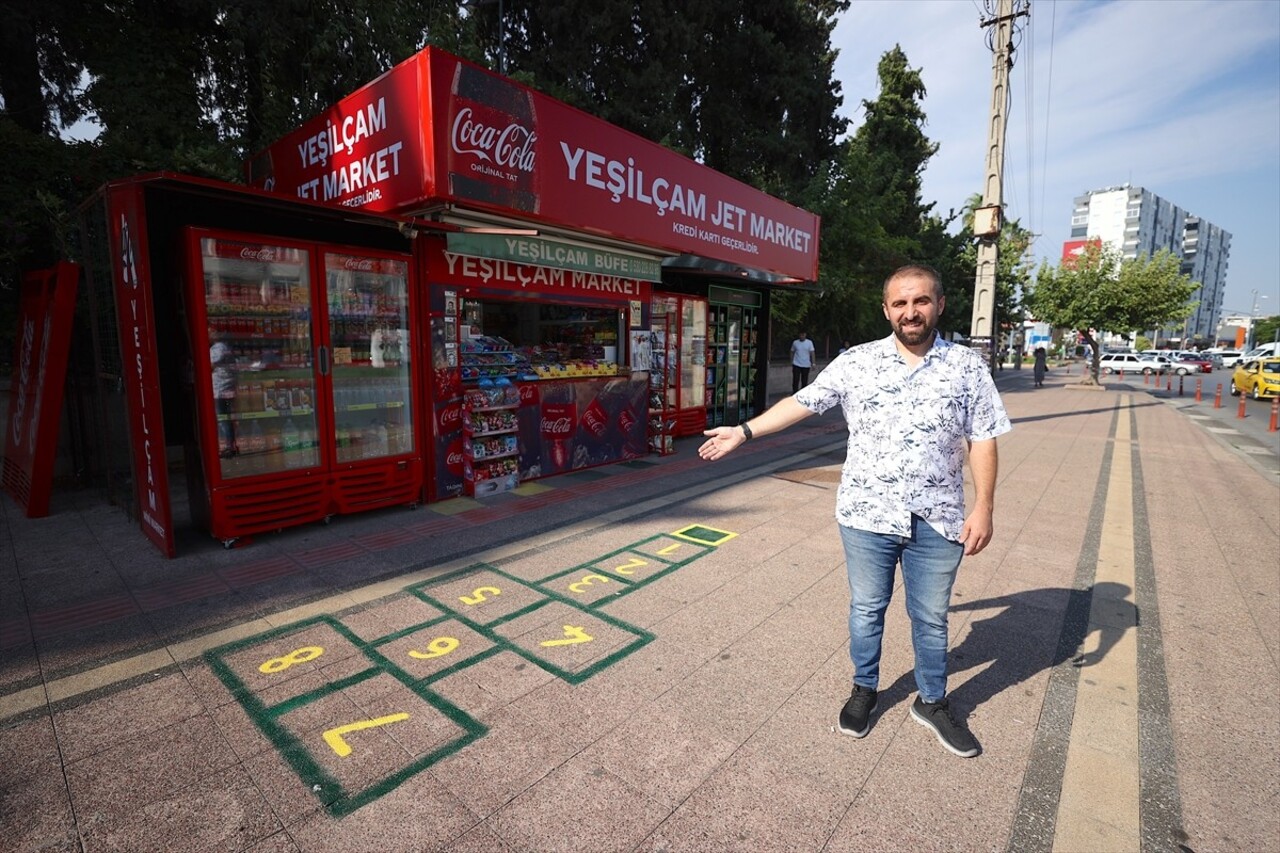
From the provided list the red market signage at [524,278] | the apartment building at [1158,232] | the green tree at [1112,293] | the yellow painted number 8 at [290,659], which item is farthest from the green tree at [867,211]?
→ the apartment building at [1158,232]

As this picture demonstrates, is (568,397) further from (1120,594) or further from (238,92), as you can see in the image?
(238,92)

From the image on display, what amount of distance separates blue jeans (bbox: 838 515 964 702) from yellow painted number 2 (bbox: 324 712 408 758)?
212 cm

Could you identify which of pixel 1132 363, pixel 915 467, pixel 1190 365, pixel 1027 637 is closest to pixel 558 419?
pixel 1027 637

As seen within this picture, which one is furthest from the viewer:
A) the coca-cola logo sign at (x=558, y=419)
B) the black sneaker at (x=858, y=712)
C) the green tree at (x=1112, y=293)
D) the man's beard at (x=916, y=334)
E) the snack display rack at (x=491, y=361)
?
the green tree at (x=1112, y=293)

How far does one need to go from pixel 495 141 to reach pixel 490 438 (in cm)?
293

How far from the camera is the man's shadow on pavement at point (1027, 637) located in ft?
9.85

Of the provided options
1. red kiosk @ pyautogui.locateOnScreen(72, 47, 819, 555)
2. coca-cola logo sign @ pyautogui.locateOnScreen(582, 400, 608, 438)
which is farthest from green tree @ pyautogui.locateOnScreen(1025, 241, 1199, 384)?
coca-cola logo sign @ pyautogui.locateOnScreen(582, 400, 608, 438)

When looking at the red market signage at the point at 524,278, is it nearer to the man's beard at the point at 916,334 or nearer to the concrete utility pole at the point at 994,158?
the man's beard at the point at 916,334

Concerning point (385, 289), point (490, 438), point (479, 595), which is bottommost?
point (479, 595)

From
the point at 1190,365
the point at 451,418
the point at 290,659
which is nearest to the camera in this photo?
the point at 290,659

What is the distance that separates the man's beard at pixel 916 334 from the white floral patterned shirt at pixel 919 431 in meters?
0.08

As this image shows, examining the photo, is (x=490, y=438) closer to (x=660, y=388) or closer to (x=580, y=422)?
(x=580, y=422)

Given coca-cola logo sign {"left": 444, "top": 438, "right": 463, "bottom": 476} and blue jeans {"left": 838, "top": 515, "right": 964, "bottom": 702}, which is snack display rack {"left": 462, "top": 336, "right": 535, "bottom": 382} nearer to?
coca-cola logo sign {"left": 444, "top": 438, "right": 463, "bottom": 476}

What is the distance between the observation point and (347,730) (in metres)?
2.59
